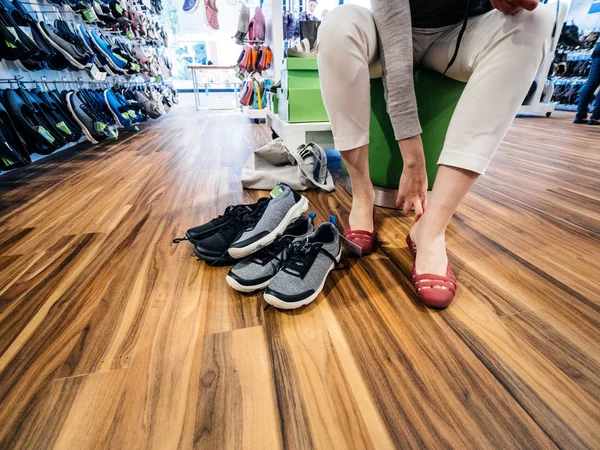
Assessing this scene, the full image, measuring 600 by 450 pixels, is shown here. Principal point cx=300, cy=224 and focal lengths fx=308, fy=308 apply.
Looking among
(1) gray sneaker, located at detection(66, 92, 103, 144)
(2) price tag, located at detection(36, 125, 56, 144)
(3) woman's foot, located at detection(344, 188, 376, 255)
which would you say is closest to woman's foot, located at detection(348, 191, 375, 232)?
(3) woman's foot, located at detection(344, 188, 376, 255)

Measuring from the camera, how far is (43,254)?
34.8 inches

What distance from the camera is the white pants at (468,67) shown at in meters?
0.60

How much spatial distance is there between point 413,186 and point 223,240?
51cm

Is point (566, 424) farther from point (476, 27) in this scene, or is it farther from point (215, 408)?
point (476, 27)

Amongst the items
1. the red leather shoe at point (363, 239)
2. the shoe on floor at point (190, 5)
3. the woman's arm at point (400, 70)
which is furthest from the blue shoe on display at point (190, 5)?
the red leather shoe at point (363, 239)

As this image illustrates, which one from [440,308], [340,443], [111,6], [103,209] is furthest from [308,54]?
[111,6]

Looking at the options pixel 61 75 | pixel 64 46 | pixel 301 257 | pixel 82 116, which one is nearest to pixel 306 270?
pixel 301 257

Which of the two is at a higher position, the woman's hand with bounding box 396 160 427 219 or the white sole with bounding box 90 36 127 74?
the white sole with bounding box 90 36 127 74

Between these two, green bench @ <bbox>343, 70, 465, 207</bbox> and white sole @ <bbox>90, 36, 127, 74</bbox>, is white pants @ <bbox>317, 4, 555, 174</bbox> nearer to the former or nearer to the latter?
green bench @ <bbox>343, 70, 465, 207</bbox>

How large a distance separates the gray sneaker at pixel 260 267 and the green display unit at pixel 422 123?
529 mm

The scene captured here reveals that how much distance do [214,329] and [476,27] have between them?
85 centimetres

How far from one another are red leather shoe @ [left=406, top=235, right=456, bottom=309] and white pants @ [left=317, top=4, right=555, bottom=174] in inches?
9.5

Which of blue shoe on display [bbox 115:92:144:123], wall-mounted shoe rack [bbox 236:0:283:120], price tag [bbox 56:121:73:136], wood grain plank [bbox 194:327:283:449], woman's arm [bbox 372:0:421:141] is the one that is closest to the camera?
wood grain plank [bbox 194:327:283:449]

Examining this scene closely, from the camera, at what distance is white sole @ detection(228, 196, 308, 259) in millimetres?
734
